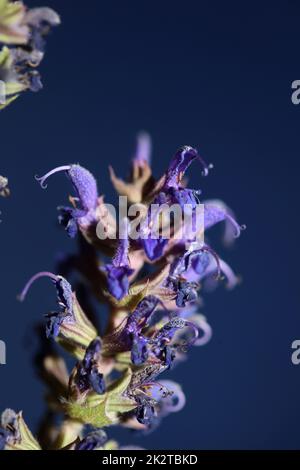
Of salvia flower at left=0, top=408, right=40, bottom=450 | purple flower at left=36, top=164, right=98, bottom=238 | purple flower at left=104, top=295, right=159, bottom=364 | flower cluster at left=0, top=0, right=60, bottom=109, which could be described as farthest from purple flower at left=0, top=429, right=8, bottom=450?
flower cluster at left=0, top=0, right=60, bottom=109

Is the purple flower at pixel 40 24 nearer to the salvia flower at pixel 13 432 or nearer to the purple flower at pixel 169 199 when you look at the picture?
the purple flower at pixel 169 199

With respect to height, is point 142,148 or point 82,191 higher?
point 142,148

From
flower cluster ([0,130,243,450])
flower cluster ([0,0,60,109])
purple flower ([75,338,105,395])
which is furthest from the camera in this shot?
flower cluster ([0,130,243,450])

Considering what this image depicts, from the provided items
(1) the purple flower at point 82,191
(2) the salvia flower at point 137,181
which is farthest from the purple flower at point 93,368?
(2) the salvia flower at point 137,181

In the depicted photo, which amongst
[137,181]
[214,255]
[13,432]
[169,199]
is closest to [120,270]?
[169,199]

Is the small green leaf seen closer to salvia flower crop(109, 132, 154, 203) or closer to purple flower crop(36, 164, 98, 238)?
purple flower crop(36, 164, 98, 238)

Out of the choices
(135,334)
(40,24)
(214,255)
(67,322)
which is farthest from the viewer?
(214,255)

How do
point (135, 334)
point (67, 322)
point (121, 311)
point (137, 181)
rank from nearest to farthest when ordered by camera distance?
point (135, 334), point (67, 322), point (121, 311), point (137, 181)

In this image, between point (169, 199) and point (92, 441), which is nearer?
point (92, 441)

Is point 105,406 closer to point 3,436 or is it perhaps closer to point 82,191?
point 3,436
